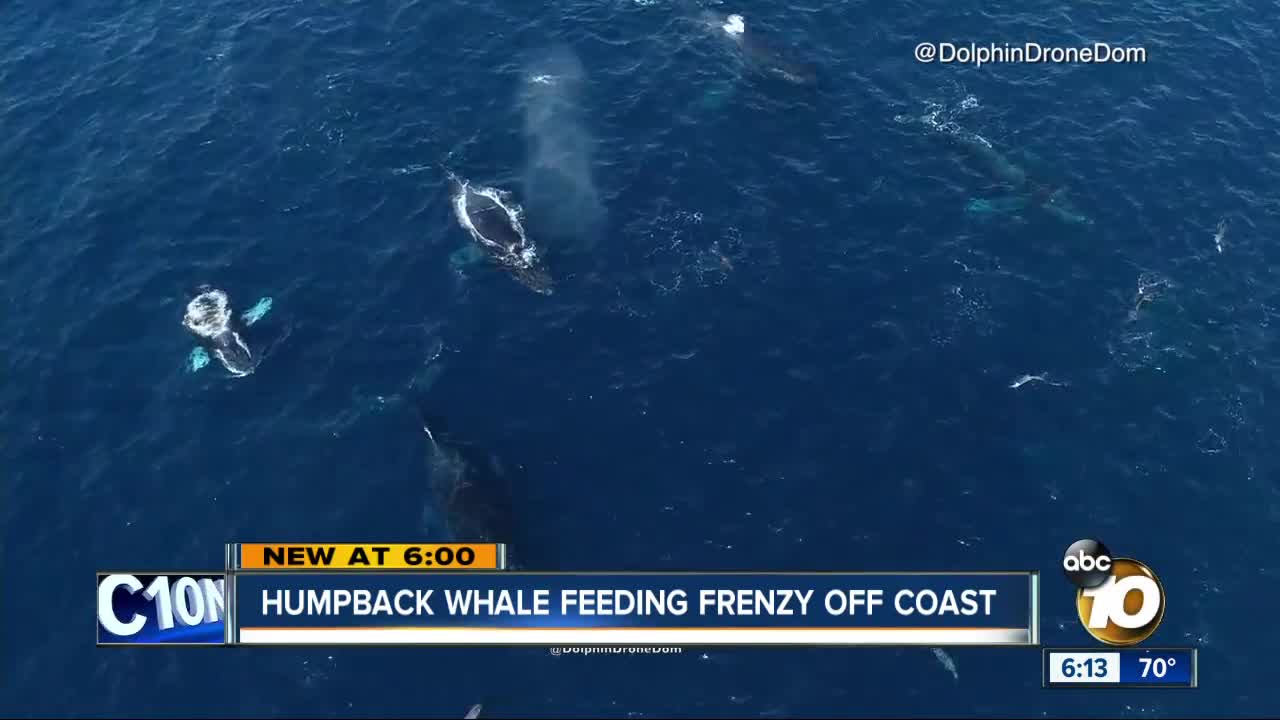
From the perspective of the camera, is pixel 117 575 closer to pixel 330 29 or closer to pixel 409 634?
pixel 409 634

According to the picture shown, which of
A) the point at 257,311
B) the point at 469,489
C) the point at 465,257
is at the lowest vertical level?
the point at 469,489

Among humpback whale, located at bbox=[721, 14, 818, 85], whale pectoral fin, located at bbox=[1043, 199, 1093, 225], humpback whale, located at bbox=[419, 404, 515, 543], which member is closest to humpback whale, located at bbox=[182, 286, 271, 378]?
humpback whale, located at bbox=[419, 404, 515, 543]

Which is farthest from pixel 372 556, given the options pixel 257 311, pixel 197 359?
pixel 257 311

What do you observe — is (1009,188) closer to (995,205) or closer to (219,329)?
(995,205)

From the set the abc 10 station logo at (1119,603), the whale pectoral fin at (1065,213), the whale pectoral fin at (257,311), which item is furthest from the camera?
the whale pectoral fin at (1065,213)

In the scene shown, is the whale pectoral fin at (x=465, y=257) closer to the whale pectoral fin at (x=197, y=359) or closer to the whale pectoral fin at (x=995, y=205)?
the whale pectoral fin at (x=197, y=359)

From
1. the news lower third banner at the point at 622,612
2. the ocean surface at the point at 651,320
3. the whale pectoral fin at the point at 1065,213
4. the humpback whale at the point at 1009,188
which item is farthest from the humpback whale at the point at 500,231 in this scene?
the whale pectoral fin at the point at 1065,213

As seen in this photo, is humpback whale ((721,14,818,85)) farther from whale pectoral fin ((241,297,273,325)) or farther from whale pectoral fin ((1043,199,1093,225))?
whale pectoral fin ((241,297,273,325))
